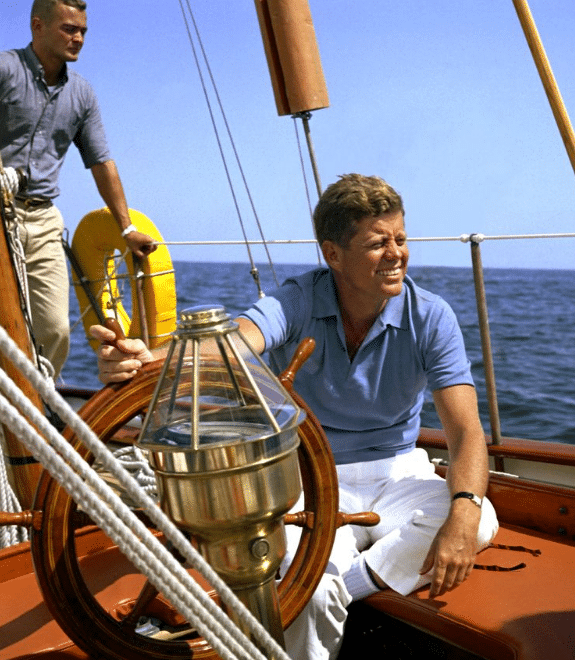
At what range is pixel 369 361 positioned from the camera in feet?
6.17

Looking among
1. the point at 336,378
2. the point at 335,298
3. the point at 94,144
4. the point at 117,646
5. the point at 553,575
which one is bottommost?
the point at 553,575

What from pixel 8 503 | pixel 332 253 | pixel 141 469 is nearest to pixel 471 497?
pixel 332 253

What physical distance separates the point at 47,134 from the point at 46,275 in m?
0.52

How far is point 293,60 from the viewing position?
2.26 metres

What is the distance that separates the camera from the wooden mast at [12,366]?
1800 mm

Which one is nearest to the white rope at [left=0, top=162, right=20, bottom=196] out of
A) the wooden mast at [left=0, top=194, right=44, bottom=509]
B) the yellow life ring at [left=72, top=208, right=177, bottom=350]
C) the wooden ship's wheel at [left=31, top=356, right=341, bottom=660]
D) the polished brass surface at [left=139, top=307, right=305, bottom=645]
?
the wooden mast at [left=0, top=194, right=44, bottom=509]

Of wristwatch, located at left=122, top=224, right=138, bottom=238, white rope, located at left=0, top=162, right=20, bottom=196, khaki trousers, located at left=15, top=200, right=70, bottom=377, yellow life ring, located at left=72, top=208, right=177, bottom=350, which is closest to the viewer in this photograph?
white rope, located at left=0, top=162, right=20, bottom=196

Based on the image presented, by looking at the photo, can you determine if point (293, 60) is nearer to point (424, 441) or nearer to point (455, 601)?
point (424, 441)

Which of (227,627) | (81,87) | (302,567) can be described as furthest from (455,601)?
(81,87)

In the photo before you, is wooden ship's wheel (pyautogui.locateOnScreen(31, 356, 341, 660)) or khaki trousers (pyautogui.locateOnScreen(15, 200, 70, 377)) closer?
wooden ship's wheel (pyautogui.locateOnScreen(31, 356, 341, 660))

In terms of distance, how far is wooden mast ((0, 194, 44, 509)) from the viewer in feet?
5.91

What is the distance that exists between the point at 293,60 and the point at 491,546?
1.31 m

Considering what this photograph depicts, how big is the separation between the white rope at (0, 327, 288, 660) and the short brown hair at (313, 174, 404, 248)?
110cm

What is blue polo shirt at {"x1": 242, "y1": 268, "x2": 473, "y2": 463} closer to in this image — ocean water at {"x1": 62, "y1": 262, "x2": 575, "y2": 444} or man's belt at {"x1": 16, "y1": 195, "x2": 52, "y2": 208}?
ocean water at {"x1": 62, "y1": 262, "x2": 575, "y2": 444}
